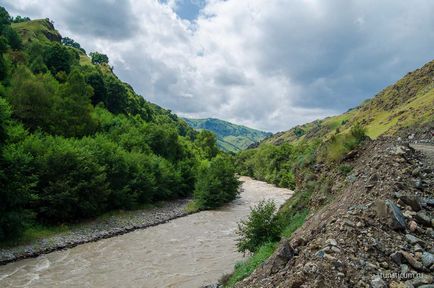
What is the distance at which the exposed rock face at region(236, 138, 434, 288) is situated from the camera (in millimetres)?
8555

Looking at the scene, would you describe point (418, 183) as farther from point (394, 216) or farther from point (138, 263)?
point (138, 263)

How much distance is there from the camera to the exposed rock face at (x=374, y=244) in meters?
8.55

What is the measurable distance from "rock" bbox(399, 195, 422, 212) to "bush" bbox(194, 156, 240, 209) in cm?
5231

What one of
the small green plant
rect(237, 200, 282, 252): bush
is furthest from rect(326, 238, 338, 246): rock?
the small green plant

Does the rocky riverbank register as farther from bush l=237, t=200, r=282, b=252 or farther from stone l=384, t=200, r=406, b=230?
stone l=384, t=200, r=406, b=230

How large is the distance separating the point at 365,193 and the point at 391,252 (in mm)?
3952

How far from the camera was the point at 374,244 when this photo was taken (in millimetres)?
9523

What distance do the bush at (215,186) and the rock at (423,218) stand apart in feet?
173

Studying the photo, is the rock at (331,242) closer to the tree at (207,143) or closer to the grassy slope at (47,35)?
the grassy slope at (47,35)

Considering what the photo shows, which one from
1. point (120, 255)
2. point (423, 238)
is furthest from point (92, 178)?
point (423, 238)

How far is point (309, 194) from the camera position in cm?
2442

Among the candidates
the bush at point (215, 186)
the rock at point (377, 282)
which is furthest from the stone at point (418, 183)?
the bush at point (215, 186)

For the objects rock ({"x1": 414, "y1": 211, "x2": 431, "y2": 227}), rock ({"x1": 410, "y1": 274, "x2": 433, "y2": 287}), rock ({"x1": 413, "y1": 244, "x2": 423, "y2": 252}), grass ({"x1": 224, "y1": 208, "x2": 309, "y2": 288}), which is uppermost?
rock ({"x1": 414, "y1": 211, "x2": 431, "y2": 227})

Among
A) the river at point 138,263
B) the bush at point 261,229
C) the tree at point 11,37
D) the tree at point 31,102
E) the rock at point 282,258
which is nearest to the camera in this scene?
the rock at point 282,258
